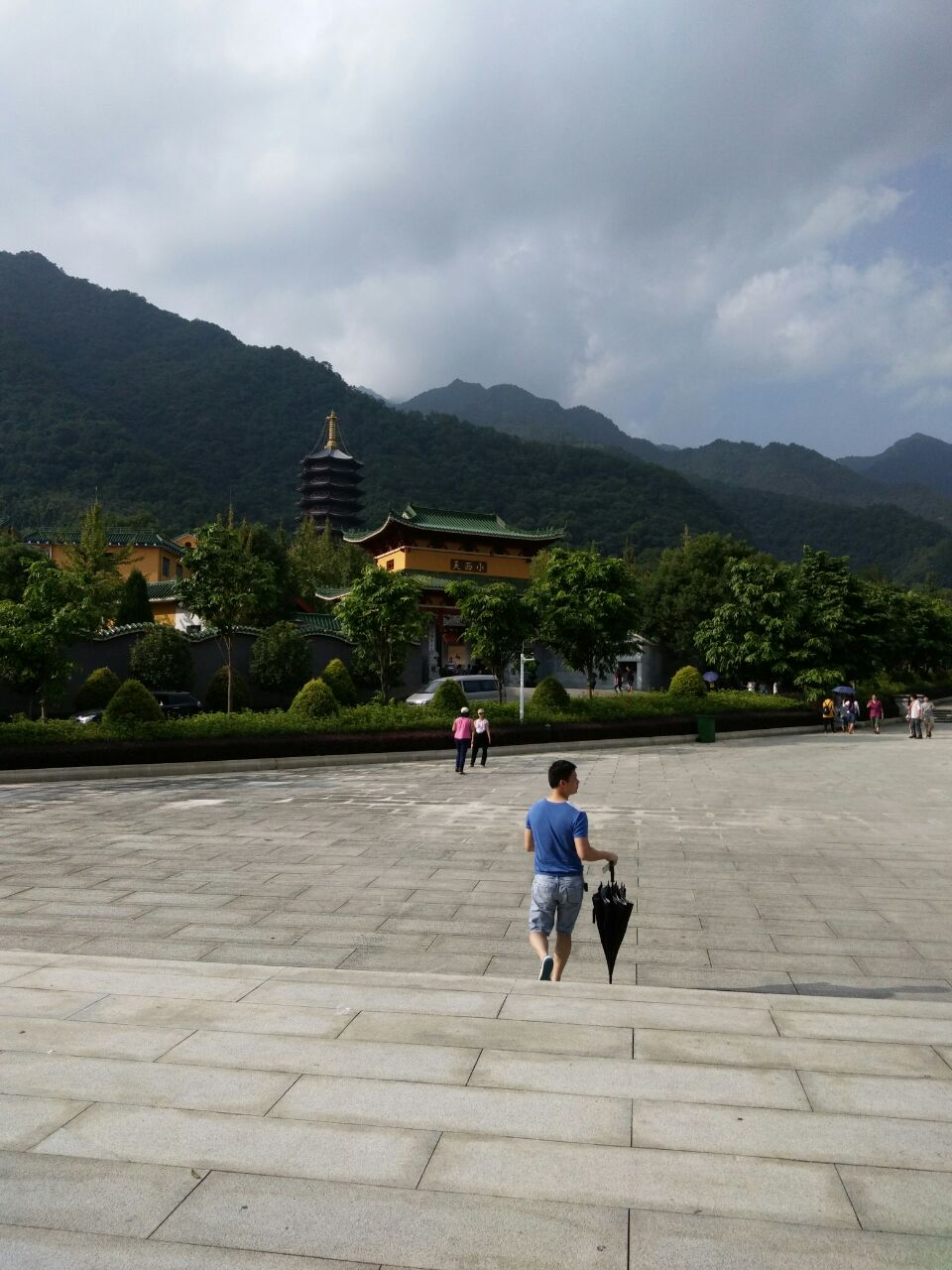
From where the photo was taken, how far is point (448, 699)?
24.0 m

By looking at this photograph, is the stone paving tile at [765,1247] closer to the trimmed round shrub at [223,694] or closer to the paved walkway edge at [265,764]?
the paved walkway edge at [265,764]

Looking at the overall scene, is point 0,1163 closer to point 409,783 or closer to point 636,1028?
point 636,1028

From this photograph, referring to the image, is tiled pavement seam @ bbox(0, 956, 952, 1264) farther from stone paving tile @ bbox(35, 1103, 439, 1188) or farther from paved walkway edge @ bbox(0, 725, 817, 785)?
paved walkway edge @ bbox(0, 725, 817, 785)

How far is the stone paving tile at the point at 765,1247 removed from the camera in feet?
8.29

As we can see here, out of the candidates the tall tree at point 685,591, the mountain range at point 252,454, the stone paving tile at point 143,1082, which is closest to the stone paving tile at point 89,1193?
the stone paving tile at point 143,1082

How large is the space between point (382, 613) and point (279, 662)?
6.26 metres

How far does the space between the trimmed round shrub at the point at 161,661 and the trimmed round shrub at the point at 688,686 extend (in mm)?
15235

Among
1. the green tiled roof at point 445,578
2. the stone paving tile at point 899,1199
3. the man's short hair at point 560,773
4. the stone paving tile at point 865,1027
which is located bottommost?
the stone paving tile at point 865,1027

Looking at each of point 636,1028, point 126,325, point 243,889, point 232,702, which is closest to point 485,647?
point 232,702

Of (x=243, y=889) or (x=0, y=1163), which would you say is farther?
(x=243, y=889)

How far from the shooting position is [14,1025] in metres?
4.35

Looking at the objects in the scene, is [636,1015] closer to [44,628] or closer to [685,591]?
[44,628]

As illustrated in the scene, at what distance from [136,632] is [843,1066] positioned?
2771cm

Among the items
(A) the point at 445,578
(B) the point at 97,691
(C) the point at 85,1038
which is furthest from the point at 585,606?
(C) the point at 85,1038
